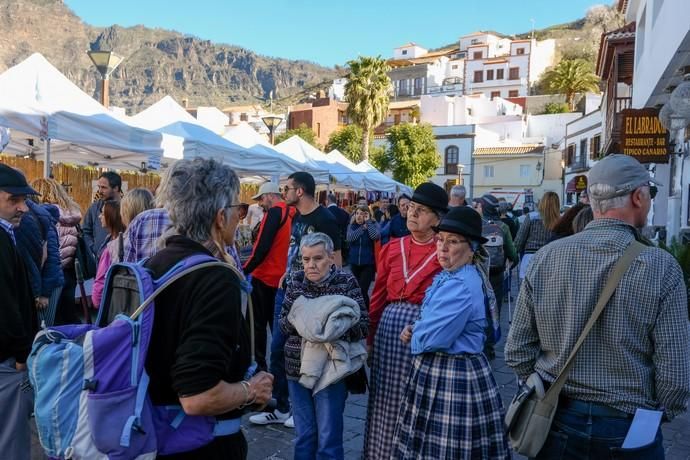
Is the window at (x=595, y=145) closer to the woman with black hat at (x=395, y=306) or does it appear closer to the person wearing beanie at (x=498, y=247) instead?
the person wearing beanie at (x=498, y=247)

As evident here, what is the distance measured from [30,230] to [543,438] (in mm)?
4005

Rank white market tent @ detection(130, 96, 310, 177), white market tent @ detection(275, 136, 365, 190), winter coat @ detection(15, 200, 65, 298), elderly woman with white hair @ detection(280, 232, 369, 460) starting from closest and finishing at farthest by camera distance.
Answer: elderly woman with white hair @ detection(280, 232, 369, 460)
winter coat @ detection(15, 200, 65, 298)
white market tent @ detection(130, 96, 310, 177)
white market tent @ detection(275, 136, 365, 190)

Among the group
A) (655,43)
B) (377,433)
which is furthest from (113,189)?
(655,43)

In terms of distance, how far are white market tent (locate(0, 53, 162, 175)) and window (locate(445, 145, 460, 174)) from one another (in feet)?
148

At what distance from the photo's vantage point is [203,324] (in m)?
1.83

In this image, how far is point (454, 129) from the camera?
5197 cm

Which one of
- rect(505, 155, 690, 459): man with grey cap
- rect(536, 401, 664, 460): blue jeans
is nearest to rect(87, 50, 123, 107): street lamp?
rect(505, 155, 690, 459): man with grey cap

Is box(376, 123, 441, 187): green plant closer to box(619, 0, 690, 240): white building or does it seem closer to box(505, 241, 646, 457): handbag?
box(619, 0, 690, 240): white building

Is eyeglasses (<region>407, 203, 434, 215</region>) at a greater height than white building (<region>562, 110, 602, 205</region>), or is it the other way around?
white building (<region>562, 110, 602, 205</region>)

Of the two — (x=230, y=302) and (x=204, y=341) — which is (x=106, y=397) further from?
(x=230, y=302)

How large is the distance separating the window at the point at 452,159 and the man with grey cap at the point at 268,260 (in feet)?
157

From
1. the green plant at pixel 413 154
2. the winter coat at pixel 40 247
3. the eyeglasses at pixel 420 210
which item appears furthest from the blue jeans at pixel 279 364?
the green plant at pixel 413 154

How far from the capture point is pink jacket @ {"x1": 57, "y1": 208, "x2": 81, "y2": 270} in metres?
5.78

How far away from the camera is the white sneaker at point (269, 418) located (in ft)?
16.1
